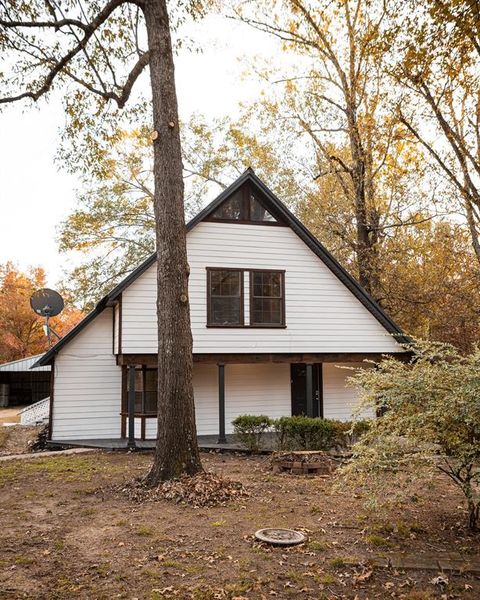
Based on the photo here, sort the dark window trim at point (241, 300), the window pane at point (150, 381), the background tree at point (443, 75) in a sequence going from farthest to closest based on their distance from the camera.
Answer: the window pane at point (150, 381) < the dark window trim at point (241, 300) < the background tree at point (443, 75)

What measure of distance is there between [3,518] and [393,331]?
11901 mm

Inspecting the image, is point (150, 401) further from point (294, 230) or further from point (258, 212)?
point (294, 230)

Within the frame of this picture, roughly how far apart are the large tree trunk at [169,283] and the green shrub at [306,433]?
385 centimetres

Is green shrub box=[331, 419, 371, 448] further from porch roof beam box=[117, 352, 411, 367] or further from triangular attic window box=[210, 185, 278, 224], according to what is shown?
triangular attic window box=[210, 185, 278, 224]

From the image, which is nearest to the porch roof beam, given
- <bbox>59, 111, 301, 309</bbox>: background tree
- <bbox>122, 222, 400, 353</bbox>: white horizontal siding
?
<bbox>122, 222, 400, 353</bbox>: white horizontal siding

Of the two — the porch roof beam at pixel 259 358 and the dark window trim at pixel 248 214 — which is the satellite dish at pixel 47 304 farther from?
the dark window trim at pixel 248 214

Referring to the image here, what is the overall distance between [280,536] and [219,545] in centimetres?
68

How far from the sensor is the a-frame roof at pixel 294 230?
14.1 meters

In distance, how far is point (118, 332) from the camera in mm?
14273

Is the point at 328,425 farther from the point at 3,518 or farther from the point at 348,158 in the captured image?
the point at 348,158

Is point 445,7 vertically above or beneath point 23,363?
A: above

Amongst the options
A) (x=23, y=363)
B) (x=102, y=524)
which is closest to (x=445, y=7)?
(x=102, y=524)

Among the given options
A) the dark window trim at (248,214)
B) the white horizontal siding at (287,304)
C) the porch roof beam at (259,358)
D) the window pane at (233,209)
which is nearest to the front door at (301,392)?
the porch roof beam at (259,358)

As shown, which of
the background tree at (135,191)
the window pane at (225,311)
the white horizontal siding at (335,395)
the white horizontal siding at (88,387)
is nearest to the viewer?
the window pane at (225,311)
